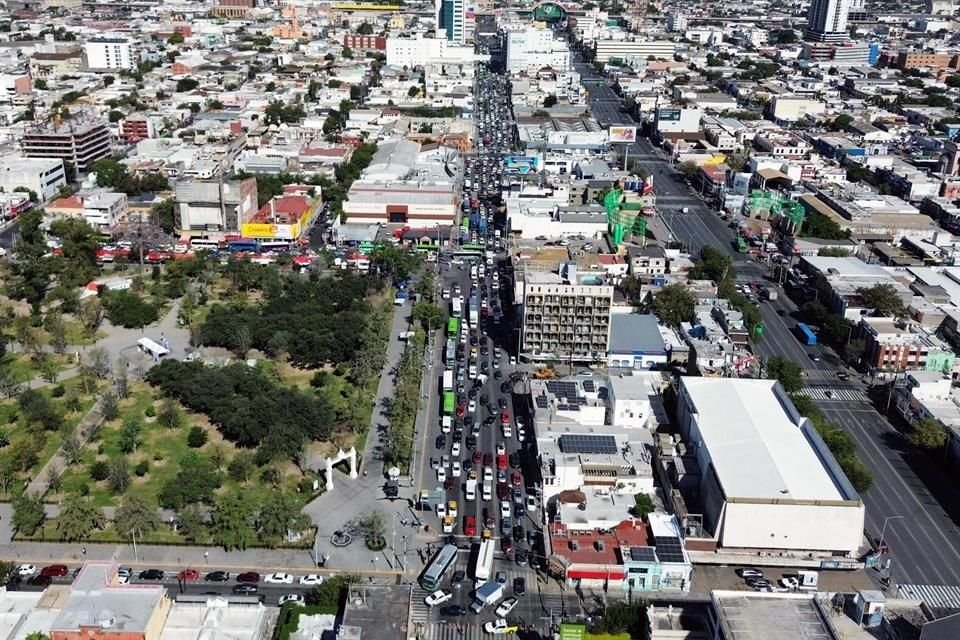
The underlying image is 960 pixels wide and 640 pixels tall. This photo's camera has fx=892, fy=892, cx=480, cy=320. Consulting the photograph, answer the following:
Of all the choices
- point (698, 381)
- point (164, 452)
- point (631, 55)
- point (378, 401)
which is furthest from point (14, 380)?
point (631, 55)

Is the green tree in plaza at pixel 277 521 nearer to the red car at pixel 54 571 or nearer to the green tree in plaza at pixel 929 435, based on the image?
the red car at pixel 54 571

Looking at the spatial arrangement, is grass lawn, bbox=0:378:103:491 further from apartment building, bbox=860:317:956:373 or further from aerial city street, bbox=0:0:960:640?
apartment building, bbox=860:317:956:373

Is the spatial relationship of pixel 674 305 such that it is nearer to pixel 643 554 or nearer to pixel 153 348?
pixel 643 554

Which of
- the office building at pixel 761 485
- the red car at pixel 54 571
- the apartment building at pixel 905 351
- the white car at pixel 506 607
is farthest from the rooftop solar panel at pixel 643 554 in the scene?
the apartment building at pixel 905 351

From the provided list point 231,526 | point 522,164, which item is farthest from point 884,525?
point 522,164

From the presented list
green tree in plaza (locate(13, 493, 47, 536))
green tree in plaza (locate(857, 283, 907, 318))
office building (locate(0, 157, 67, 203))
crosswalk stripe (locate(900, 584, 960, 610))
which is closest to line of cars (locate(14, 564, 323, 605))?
green tree in plaza (locate(13, 493, 47, 536))

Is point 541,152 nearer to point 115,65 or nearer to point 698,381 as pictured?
point 698,381
